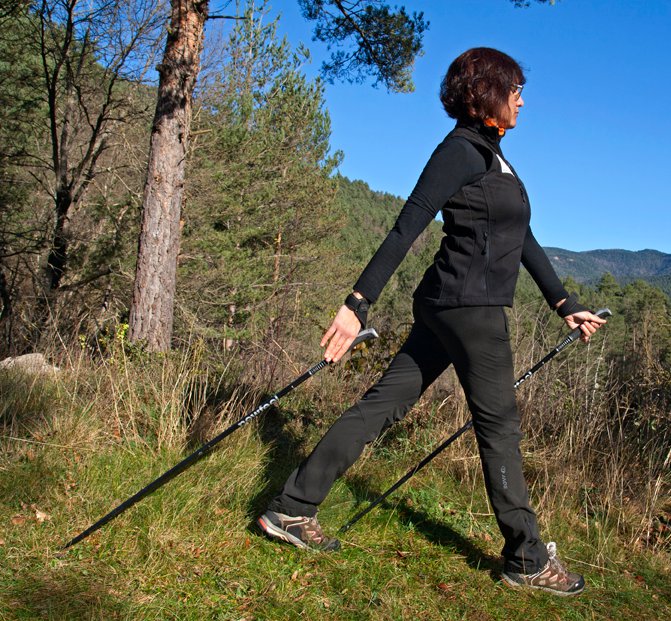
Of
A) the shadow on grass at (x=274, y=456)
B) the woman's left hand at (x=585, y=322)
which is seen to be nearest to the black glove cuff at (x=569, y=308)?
the woman's left hand at (x=585, y=322)

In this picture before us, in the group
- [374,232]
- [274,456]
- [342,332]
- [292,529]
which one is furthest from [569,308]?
[374,232]

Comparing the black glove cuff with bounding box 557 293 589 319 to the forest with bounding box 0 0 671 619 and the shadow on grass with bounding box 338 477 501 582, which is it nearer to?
the forest with bounding box 0 0 671 619

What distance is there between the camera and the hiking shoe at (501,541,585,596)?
8.07 feet

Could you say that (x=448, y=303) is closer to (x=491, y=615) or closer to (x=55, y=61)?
(x=491, y=615)

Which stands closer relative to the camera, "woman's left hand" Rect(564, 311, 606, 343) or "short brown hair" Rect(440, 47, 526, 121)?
"short brown hair" Rect(440, 47, 526, 121)

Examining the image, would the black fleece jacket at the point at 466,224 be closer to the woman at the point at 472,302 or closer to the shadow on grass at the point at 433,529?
the woman at the point at 472,302

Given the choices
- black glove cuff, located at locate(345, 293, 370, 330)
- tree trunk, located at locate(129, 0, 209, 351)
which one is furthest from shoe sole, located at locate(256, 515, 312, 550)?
tree trunk, located at locate(129, 0, 209, 351)

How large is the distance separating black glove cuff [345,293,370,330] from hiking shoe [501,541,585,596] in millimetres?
1260

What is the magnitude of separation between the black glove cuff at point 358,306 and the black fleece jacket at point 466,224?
0.03m

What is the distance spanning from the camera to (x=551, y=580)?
8.09ft

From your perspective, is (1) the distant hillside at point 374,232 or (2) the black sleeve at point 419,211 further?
(1) the distant hillside at point 374,232

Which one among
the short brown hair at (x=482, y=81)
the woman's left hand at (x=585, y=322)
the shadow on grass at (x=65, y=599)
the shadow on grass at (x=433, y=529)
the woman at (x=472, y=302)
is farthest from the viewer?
the woman's left hand at (x=585, y=322)

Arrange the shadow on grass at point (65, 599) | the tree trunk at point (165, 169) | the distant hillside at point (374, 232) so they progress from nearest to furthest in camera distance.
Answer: the shadow on grass at point (65, 599) → the tree trunk at point (165, 169) → the distant hillside at point (374, 232)

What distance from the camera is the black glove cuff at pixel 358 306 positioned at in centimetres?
227
